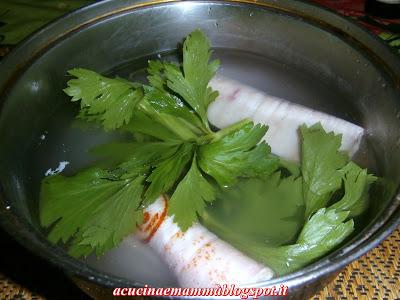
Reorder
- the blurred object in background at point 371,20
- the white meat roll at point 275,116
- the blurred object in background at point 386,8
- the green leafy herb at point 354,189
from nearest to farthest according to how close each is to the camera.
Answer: the green leafy herb at point 354,189 → the white meat roll at point 275,116 → the blurred object in background at point 371,20 → the blurred object in background at point 386,8

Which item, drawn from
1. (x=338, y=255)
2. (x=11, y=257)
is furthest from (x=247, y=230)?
(x=11, y=257)

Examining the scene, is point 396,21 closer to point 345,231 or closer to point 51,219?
point 345,231

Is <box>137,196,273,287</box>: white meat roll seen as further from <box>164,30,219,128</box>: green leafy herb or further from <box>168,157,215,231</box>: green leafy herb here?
<box>164,30,219,128</box>: green leafy herb

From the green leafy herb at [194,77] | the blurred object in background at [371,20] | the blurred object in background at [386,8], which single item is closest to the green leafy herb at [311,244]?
the green leafy herb at [194,77]

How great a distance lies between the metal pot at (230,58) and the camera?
46.7 inches

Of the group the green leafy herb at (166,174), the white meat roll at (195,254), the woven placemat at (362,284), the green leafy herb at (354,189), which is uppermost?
the green leafy herb at (166,174)

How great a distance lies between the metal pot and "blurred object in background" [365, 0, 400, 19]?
0.79 m

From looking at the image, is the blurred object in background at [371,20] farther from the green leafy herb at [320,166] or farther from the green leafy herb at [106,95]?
the green leafy herb at [106,95]

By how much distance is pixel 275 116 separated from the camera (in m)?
1.42

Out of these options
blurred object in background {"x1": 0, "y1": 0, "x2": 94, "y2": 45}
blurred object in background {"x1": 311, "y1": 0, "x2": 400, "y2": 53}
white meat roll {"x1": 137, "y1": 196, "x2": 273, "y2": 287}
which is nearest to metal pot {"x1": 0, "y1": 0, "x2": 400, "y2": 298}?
white meat roll {"x1": 137, "y1": 196, "x2": 273, "y2": 287}

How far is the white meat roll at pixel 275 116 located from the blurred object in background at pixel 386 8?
3.31 feet

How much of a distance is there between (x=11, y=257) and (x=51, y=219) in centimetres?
27

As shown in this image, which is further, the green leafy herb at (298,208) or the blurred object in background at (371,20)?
the blurred object in background at (371,20)

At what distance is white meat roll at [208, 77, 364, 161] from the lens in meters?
1.35
